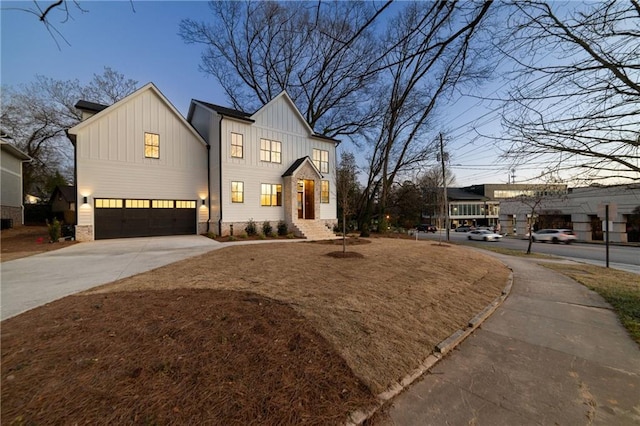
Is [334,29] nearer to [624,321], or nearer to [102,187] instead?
[624,321]

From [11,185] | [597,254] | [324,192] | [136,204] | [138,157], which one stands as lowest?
[597,254]

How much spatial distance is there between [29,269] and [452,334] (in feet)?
36.6

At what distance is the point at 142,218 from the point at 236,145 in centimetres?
735

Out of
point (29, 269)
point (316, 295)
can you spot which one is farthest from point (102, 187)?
point (316, 295)

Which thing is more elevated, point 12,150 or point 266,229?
point 12,150

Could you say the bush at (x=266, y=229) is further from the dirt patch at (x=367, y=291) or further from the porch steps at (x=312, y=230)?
the dirt patch at (x=367, y=291)

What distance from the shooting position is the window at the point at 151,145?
15594mm

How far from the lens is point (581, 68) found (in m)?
3.76

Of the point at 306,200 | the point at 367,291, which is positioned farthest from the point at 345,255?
the point at 306,200

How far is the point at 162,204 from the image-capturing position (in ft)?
53.4

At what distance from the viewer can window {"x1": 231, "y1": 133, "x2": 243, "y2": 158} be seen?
16.7m

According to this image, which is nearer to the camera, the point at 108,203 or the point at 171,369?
the point at 171,369

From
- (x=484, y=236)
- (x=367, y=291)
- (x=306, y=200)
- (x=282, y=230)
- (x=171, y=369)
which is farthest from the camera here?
(x=484, y=236)

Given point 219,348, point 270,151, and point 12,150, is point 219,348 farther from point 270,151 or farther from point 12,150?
point 12,150
